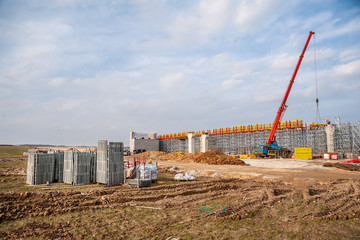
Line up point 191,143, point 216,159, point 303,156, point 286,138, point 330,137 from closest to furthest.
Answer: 1. point 216,159
2. point 303,156
3. point 330,137
4. point 286,138
5. point 191,143

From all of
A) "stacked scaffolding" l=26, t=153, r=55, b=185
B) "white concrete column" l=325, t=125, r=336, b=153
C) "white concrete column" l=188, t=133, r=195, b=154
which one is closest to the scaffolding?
"white concrete column" l=325, t=125, r=336, b=153

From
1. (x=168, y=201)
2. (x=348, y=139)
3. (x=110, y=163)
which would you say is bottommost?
(x=168, y=201)

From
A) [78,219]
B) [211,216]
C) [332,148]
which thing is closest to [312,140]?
[332,148]

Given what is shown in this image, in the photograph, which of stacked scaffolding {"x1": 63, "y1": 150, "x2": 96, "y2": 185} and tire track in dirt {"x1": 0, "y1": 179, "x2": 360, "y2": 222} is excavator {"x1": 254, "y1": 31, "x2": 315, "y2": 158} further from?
stacked scaffolding {"x1": 63, "y1": 150, "x2": 96, "y2": 185}

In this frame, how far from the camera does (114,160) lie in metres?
12.9

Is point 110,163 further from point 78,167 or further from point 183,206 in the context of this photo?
point 183,206

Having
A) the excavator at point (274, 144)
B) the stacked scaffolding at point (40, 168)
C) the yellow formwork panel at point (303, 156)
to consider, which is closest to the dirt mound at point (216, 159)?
the excavator at point (274, 144)

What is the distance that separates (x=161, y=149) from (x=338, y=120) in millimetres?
36617

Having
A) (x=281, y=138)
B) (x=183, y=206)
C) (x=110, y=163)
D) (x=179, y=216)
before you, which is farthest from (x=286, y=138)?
(x=179, y=216)

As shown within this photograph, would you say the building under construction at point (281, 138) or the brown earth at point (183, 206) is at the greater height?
the building under construction at point (281, 138)

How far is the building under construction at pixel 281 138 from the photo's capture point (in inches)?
1289

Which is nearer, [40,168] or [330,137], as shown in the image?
[40,168]

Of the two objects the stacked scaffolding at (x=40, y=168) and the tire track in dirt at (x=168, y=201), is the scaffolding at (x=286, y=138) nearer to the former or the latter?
the tire track in dirt at (x=168, y=201)

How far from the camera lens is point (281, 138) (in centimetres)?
4156
